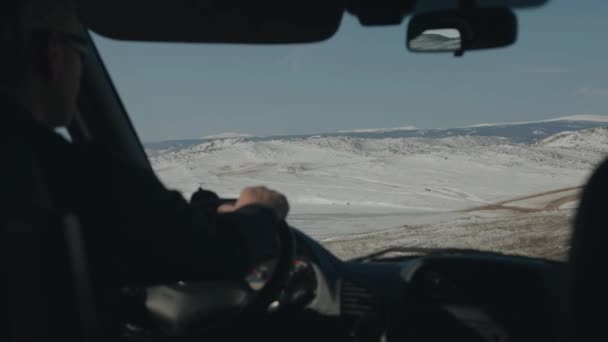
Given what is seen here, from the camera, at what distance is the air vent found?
2.76 m

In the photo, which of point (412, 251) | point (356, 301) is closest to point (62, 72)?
point (356, 301)

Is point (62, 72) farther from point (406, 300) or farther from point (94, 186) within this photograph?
point (406, 300)

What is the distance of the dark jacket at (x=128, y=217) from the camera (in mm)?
1543

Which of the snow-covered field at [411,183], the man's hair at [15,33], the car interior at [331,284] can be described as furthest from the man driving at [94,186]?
the snow-covered field at [411,183]

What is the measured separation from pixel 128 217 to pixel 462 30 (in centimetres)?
146

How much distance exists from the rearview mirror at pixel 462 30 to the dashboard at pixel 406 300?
35.8 inches

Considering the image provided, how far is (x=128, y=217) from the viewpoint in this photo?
158cm

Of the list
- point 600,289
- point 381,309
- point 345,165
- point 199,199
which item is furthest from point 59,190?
point 345,165

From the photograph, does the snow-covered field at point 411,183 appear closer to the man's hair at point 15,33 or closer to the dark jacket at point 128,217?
the dark jacket at point 128,217

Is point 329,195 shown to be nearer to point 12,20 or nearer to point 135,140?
point 135,140

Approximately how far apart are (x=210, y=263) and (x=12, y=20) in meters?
0.80

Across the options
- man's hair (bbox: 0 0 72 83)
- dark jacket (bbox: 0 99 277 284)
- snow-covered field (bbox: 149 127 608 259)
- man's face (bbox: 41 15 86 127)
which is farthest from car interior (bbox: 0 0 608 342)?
man's hair (bbox: 0 0 72 83)

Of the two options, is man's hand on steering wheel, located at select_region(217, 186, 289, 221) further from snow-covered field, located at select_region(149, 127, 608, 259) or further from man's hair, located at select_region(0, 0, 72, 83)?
man's hair, located at select_region(0, 0, 72, 83)

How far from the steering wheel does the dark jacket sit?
69 centimetres
